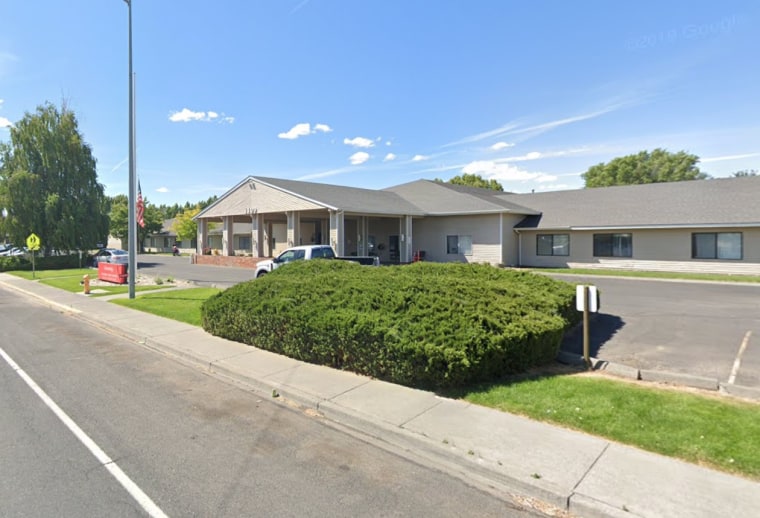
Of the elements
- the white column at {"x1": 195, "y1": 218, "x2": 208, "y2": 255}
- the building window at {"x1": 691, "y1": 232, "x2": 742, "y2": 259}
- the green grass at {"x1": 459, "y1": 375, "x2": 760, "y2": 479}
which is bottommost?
the green grass at {"x1": 459, "y1": 375, "x2": 760, "y2": 479}

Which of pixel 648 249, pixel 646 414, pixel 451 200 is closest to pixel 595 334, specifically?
pixel 646 414

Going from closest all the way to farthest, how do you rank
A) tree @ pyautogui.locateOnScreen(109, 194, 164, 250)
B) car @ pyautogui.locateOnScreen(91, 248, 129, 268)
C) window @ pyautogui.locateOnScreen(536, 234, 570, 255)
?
1. window @ pyautogui.locateOnScreen(536, 234, 570, 255)
2. car @ pyautogui.locateOnScreen(91, 248, 129, 268)
3. tree @ pyautogui.locateOnScreen(109, 194, 164, 250)

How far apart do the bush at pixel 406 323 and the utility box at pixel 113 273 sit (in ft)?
53.0

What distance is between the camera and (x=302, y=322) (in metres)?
7.56

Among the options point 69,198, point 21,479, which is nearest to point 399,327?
point 21,479

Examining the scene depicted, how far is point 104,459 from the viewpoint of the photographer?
4293 millimetres

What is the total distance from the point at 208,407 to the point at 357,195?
28411mm

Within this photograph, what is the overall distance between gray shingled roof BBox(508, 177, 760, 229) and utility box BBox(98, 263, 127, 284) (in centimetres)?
2496

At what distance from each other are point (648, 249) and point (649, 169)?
3766 cm

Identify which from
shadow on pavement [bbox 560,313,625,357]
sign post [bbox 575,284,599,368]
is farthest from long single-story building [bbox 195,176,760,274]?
sign post [bbox 575,284,599,368]

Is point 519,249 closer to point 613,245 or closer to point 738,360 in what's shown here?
point 613,245

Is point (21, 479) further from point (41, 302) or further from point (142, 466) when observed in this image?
point (41, 302)

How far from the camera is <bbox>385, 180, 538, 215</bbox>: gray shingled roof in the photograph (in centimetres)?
2903

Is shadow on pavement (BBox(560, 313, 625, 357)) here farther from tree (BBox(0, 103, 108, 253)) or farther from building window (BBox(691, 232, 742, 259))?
tree (BBox(0, 103, 108, 253))
